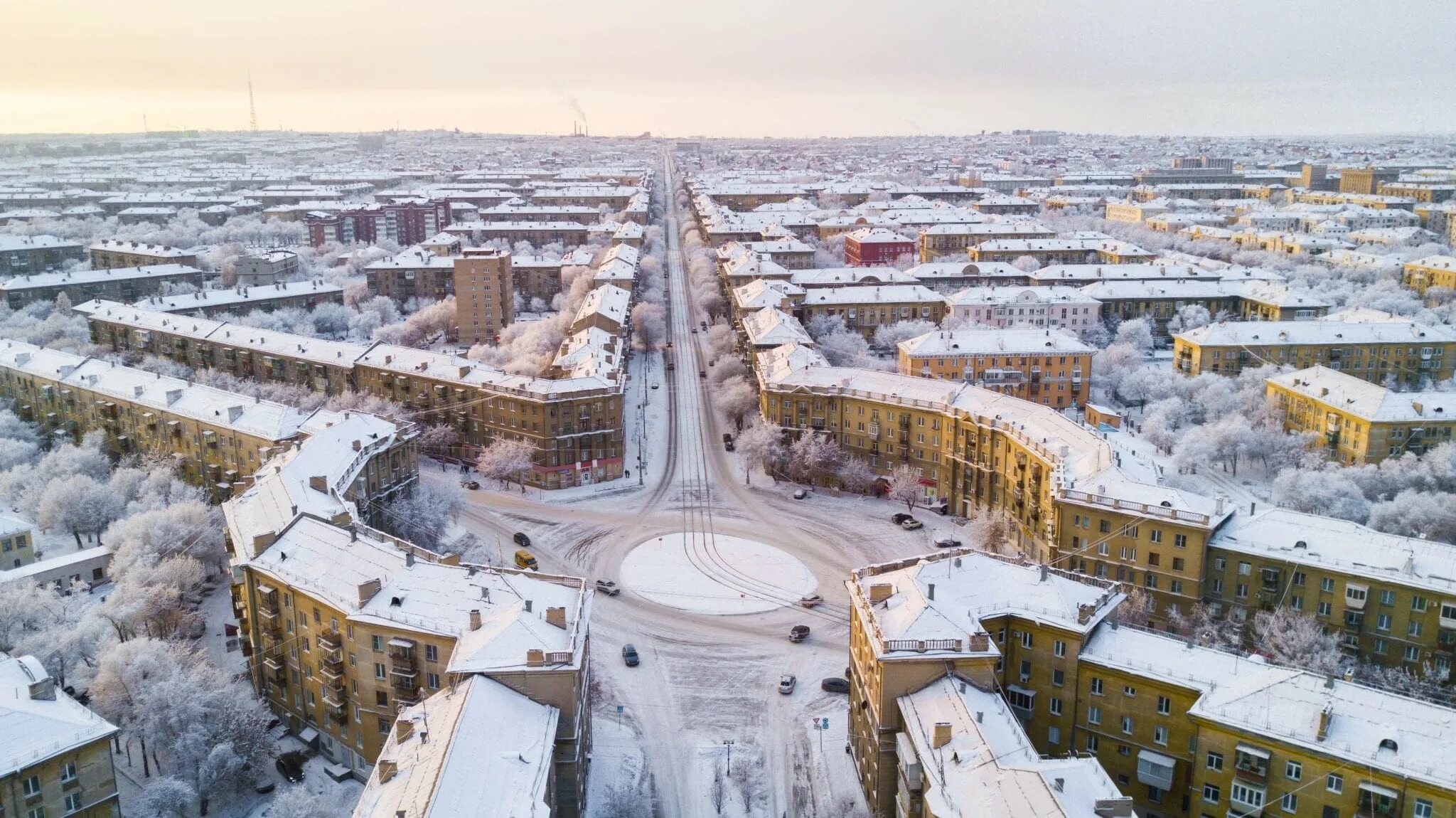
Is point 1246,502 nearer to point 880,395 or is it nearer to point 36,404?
point 880,395

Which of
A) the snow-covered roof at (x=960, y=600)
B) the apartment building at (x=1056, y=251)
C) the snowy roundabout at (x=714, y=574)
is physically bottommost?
the snowy roundabout at (x=714, y=574)

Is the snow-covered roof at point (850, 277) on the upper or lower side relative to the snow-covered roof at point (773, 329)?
upper

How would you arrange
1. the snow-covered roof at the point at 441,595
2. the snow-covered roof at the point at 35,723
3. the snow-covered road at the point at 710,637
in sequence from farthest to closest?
the snow-covered road at the point at 710,637
the snow-covered roof at the point at 441,595
the snow-covered roof at the point at 35,723

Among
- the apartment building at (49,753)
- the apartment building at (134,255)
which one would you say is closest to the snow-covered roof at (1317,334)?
the apartment building at (49,753)

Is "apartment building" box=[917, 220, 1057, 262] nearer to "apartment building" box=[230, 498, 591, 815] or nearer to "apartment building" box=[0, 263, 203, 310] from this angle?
"apartment building" box=[0, 263, 203, 310]

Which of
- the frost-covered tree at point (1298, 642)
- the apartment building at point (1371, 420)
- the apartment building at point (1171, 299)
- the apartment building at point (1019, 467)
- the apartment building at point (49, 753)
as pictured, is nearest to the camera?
the apartment building at point (49, 753)

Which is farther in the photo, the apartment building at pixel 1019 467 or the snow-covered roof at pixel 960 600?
the apartment building at pixel 1019 467

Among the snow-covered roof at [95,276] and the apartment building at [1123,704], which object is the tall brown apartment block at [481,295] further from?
the apartment building at [1123,704]
